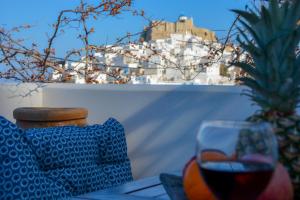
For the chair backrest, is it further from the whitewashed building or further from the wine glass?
the whitewashed building

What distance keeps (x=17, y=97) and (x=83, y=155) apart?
162 centimetres

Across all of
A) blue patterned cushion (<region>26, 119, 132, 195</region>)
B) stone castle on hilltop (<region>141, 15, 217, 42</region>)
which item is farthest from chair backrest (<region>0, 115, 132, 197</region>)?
stone castle on hilltop (<region>141, 15, 217, 42</region>)

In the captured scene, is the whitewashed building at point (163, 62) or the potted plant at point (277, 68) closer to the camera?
the potted plant at point (277, 68)

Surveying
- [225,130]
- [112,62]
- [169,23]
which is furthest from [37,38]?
[225,130]

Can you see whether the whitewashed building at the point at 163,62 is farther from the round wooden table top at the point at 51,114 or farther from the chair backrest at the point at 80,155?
the chair backrest at the point at 80,155

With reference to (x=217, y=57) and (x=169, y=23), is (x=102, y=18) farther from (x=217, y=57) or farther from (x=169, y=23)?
A: (x=217, y=57)

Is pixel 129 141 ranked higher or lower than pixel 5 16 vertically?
lower

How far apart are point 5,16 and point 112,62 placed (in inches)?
47.9

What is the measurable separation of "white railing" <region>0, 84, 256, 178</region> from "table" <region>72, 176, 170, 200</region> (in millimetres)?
1407

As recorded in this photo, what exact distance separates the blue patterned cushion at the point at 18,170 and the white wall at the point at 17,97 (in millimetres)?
1779

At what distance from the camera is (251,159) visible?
1.02 metres

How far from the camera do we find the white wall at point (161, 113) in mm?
3121

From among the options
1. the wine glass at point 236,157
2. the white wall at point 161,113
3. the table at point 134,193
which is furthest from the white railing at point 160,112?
the wine glass at point 236,157

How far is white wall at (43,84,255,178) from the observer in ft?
10.2
